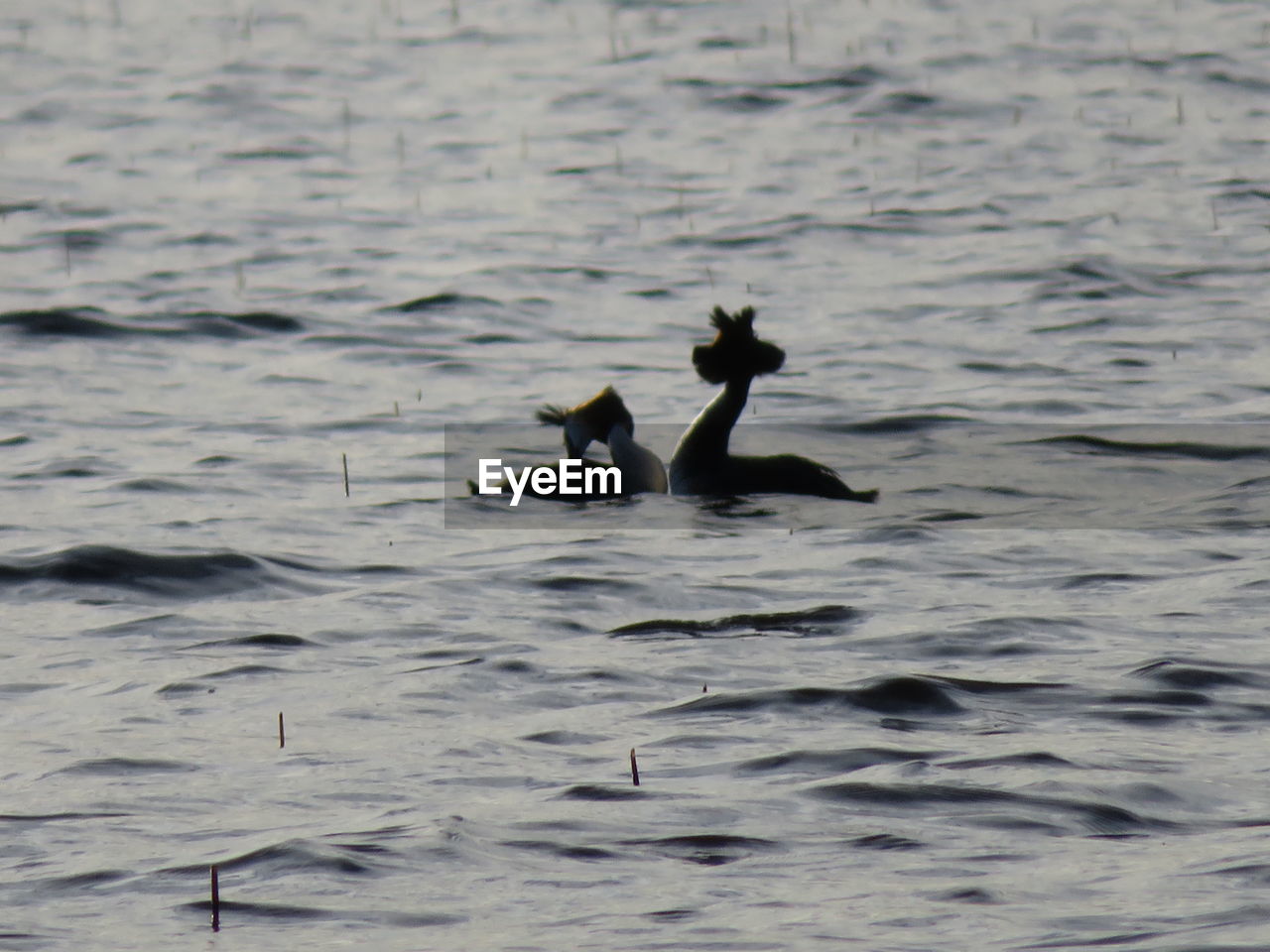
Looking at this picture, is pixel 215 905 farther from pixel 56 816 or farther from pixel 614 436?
pixel 614 436

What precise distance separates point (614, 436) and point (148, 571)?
2.76 meters

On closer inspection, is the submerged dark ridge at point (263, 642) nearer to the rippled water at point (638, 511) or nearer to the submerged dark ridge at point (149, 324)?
the rippled water at point (638, 511)

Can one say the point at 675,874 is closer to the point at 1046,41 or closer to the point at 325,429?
the point at 325,429

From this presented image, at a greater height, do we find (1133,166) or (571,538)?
(1133,166)

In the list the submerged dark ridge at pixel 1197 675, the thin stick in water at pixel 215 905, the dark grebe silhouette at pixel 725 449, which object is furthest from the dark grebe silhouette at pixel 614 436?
the thin stick in water at pixel 215 905

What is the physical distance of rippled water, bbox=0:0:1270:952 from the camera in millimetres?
5488

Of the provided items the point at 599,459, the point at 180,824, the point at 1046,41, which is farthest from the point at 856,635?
the point at 1046,41

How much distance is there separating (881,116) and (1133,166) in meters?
3.35

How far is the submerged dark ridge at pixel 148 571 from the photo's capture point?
28.9 feet

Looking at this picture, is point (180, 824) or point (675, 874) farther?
point (180, 824)

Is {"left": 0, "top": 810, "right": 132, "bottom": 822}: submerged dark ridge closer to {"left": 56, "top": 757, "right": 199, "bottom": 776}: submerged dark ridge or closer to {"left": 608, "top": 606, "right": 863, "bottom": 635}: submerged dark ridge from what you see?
{"left": 56, "top": 757, "right": 199, "bottom": 776}: submerged dark ridge

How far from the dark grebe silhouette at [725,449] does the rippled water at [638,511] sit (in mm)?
141

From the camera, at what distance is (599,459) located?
38.7ft

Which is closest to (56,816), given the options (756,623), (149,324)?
(756,623)
